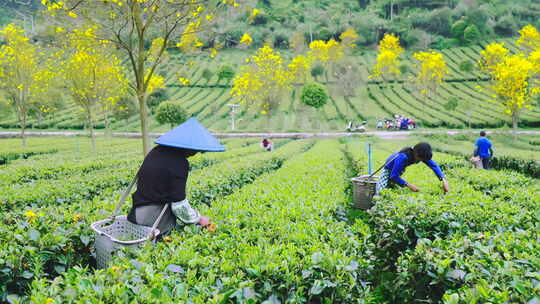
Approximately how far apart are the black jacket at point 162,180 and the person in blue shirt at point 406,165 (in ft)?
12.1

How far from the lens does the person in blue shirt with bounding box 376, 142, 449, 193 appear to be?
5.48m

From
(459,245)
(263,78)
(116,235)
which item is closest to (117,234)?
(116,235)

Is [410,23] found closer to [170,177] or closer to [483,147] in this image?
[483,147]

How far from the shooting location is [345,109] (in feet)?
157

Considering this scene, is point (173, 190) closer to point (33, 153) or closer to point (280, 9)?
point (33, 153)

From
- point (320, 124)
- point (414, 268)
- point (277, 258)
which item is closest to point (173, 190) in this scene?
point (277, 258)

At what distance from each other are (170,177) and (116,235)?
107 cm

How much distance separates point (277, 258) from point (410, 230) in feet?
7.43

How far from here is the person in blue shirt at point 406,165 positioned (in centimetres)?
548

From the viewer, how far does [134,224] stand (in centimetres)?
373

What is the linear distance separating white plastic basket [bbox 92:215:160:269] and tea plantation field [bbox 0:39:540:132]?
29.3m

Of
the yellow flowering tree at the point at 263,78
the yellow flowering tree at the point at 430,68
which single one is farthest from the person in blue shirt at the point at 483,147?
the yellow flowering tree at the point at 430,68

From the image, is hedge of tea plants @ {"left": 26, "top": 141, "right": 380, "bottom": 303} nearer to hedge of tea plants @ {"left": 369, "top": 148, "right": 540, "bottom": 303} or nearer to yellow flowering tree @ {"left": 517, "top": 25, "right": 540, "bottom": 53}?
hedge of tea plants @ {"left": 369, "top": 148, "right": 540, "bottom": 303}

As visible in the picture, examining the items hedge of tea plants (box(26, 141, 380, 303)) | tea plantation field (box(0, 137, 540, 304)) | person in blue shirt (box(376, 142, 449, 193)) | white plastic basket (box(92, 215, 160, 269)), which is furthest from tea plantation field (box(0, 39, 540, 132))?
hedge of tea plants (box(26, 141, 380, 303))
